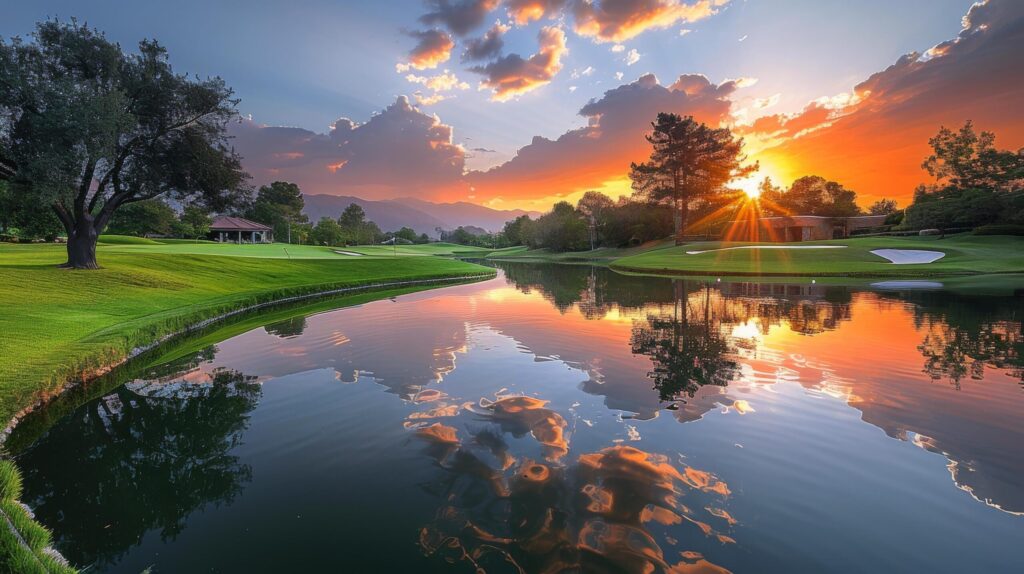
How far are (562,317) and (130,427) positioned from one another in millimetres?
13502

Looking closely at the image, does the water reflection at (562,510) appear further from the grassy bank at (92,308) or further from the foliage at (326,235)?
the foliage at (326,235)

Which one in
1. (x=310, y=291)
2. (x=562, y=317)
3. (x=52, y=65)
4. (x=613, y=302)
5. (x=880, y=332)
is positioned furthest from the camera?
(x=310, y=291)

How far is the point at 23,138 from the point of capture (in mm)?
17656

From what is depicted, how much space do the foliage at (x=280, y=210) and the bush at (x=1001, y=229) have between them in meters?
108

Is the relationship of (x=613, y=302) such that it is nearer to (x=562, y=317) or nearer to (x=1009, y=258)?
(x=562, y=317)

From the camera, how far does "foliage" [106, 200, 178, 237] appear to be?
213 ft

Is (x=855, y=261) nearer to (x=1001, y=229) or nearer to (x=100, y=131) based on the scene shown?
(x=1001, y=229)

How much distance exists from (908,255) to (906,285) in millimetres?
15597

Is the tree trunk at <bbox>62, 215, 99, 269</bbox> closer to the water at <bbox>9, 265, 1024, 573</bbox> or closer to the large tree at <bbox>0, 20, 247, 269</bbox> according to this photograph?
the large tree at <bbox>0, 20, 247, 269</bbox>

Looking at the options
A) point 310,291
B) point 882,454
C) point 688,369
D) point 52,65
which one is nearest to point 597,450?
point 882,454

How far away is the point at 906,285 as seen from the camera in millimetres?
24391

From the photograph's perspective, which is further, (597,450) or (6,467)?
(597,450)

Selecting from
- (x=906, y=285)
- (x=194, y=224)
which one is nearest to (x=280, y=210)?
(x=194, y=224)

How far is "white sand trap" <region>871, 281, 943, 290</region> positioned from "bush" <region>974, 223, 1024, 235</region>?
3359 cm
